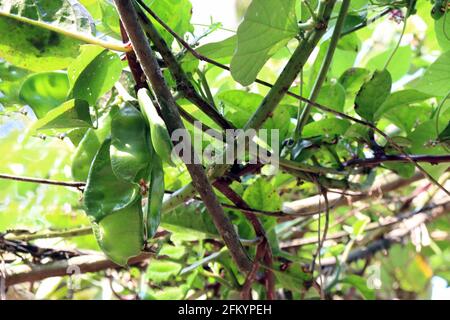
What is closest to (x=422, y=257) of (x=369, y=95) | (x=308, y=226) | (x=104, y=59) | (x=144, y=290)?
(x=308, y=226)

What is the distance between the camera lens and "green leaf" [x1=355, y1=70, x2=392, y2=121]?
0.61 m

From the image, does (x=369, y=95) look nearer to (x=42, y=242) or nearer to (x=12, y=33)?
(x=12, y=33)

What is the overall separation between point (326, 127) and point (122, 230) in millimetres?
285

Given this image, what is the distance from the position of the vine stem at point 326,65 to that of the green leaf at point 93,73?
0.19 metres

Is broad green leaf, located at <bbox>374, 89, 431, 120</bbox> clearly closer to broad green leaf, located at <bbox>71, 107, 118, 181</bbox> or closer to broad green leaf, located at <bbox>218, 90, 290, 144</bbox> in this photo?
broad green leaf, located at <bbox>218, 90, 290, 144</bbox>

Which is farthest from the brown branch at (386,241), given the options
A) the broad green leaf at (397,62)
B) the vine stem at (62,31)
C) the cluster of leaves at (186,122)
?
the vine stem at (62,31)

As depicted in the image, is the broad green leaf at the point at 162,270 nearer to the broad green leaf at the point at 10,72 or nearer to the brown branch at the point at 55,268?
the brown branch at the point at 55,268

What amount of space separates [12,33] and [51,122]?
0.08 m

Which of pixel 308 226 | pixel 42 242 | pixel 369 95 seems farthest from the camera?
pixel 308 226

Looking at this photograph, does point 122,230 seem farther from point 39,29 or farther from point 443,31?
point 443,31

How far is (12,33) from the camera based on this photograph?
48 centimetres

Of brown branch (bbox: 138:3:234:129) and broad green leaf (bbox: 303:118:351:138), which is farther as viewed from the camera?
broad green leaf (bbox: 303:118:351:138)

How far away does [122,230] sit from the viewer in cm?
45

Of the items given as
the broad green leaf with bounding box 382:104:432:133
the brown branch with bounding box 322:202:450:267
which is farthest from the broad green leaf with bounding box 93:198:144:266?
the brown branch with bounding box 322:202:450:267
